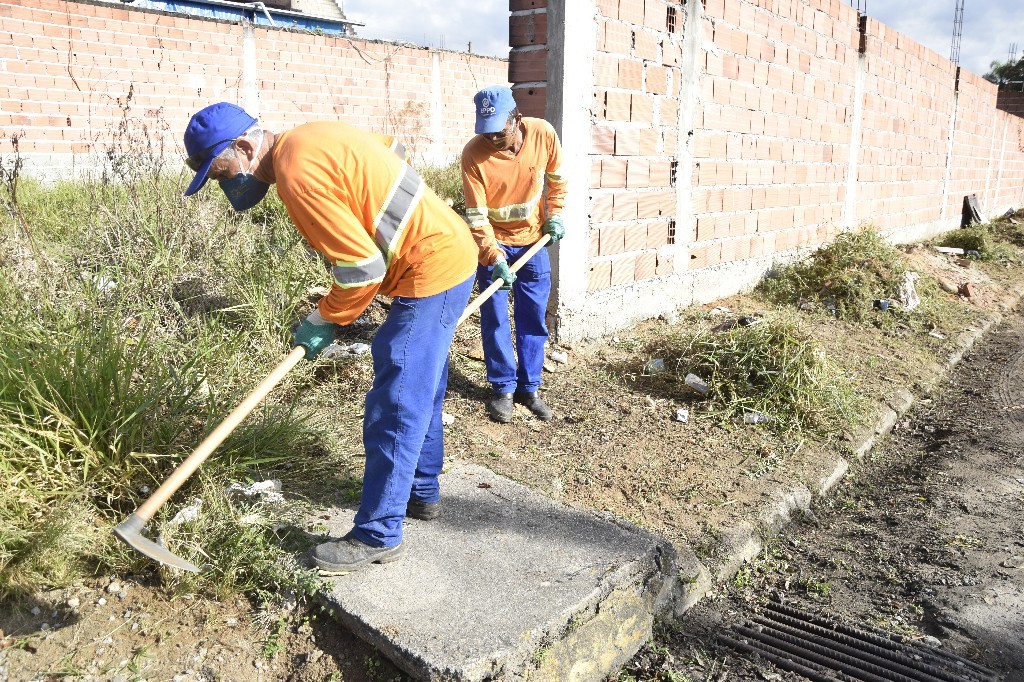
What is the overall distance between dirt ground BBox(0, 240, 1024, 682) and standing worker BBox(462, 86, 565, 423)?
0.21m

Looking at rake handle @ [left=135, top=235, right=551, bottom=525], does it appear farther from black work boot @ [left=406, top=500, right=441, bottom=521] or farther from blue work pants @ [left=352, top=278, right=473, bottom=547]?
black work boot @ [left=406, top=500, right=441, bottom=521]

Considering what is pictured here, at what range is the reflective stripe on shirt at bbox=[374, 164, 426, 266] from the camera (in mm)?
2193

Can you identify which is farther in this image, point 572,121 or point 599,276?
point 599,276

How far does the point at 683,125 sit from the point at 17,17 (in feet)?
25.8

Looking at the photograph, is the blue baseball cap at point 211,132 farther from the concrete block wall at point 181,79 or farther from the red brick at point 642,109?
the concrete block wall at point 181,79

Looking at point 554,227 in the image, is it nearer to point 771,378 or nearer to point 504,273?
point 504,273

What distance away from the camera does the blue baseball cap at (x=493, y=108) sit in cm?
348

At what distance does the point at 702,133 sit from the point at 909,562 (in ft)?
11.8

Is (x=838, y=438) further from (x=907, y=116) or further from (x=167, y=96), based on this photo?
(x=167, y=96)

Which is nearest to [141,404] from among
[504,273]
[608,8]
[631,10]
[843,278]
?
[504,273]

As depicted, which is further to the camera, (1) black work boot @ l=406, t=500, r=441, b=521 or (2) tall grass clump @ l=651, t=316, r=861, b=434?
(2) tall grass clump @ l=651, t=316, r=861, b=434

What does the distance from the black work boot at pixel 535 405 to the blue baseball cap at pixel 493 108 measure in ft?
4.67

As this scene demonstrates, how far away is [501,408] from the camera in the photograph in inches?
151

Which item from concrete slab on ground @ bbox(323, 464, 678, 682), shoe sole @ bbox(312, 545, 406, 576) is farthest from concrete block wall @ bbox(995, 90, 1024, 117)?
shoe sole @ bbox(312, 545, 406, 576)
